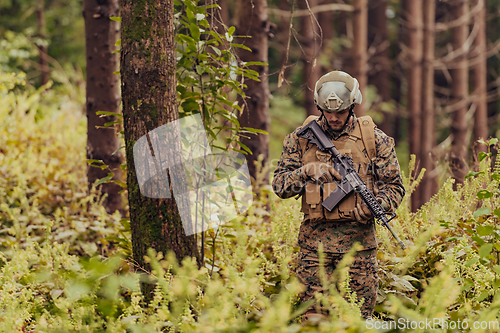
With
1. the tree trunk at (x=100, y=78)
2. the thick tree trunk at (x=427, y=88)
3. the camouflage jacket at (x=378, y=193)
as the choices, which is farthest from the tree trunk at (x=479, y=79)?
the camouflage jacket at (x=378, y=193)

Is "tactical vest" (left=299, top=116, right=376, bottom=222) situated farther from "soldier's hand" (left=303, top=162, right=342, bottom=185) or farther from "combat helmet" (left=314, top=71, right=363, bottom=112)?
"combat helmet" (left=314, top=71, right=363, bottom=112)

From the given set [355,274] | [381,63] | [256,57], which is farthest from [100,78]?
[381,63]

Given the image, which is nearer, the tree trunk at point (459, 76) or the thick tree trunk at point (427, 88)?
the tree trunk at point (459, 76)

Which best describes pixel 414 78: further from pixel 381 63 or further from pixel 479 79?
pixel 381 63

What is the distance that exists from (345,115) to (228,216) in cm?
120

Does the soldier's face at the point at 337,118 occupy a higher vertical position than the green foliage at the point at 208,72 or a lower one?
lower

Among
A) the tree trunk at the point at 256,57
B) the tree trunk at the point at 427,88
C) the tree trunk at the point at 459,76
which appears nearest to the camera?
the tree trunk at the point at 256,57

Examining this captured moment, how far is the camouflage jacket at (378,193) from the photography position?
2732 millimetres

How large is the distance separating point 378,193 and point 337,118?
1.84 feet

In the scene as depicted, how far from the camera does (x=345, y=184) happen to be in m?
2.70

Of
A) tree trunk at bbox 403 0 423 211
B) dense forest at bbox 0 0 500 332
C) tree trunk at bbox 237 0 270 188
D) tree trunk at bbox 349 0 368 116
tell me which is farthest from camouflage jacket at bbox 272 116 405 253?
tree trunk at bbox 403 0 423 211

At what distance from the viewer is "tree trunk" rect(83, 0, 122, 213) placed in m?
5.22

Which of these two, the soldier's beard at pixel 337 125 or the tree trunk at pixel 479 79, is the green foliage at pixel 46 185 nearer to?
the soldier's beard at pixel 337 125

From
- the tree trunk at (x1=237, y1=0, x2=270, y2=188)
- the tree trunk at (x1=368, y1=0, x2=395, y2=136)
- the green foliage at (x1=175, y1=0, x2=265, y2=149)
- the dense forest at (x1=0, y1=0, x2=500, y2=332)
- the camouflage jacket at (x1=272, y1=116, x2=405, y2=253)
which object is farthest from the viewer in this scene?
the tree trunk at (x1=368, y1=0, x2=395, y2=136)
